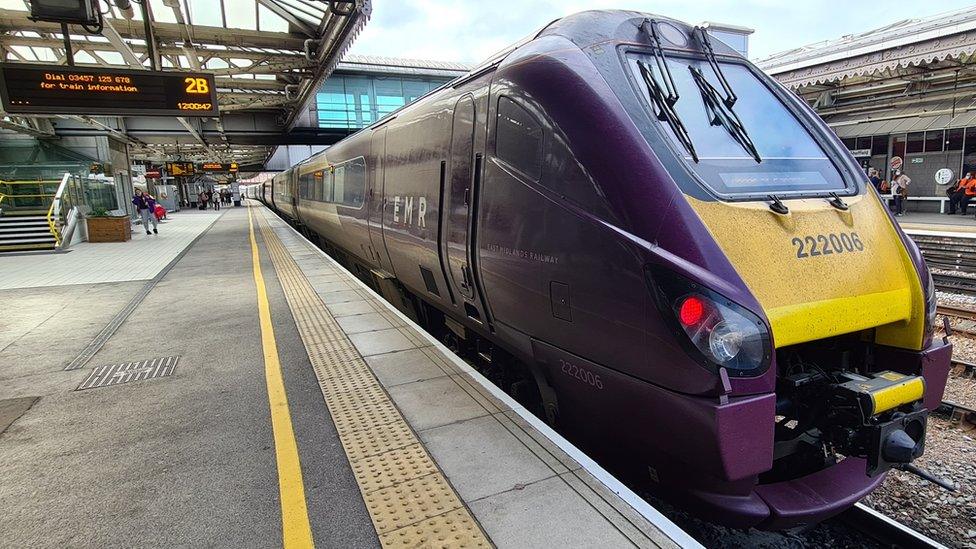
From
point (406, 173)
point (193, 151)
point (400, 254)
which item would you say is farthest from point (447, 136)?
point (193, 151)

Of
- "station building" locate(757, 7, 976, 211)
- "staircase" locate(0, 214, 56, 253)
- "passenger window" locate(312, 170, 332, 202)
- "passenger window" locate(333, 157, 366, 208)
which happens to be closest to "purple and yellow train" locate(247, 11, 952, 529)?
"passenger window" locate(333, 157, 366, 208)

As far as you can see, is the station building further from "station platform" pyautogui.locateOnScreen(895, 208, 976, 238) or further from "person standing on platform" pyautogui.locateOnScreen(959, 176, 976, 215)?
"station platform" pyautogui.locateOnScreen(895, 208, 976, 238)

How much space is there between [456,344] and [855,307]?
12.3 feet

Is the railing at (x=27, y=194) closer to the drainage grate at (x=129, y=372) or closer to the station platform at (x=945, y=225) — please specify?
the drainage grate at (x=129, y=372)

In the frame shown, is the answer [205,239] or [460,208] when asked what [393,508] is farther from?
[205,239]

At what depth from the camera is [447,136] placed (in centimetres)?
429

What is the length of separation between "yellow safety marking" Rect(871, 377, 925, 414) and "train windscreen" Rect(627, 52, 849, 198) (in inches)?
42.7

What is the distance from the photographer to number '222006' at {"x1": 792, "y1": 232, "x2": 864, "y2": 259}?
2586 millimetres

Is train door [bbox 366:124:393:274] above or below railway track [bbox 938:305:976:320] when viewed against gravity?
above

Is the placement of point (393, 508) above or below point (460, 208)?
below

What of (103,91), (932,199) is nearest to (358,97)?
(103,91)

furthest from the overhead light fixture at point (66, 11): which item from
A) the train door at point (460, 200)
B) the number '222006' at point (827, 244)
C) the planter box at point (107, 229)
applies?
the planter box at point (107, 229)

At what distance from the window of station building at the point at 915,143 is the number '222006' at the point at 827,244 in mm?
20986

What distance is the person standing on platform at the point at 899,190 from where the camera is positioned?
1788 cm
